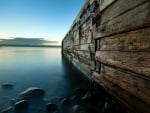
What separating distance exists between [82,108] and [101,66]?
1208 millimetres

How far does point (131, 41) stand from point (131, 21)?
272mm

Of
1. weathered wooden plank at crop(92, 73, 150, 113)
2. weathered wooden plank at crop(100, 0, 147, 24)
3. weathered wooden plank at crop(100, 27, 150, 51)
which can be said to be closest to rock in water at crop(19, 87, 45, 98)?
weathered wooden plank at crop(92, 73, 150, 113)

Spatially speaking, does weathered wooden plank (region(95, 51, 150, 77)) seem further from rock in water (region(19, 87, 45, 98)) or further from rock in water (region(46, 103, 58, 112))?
rock in water (region(19, 87, 45, 98))

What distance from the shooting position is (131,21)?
1.78 meters

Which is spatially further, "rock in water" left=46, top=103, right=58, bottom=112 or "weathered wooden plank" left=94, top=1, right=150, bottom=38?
"rock in water" left=46, top=103, right=58, bottom=112

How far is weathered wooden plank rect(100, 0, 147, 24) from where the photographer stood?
176 centimetres

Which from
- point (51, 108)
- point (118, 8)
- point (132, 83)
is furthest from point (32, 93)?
point (118, 8)

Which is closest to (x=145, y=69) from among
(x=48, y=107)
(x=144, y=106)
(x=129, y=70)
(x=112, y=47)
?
(x=129, y=70)

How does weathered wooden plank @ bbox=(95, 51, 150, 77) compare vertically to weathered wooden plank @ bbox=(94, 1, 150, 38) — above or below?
below

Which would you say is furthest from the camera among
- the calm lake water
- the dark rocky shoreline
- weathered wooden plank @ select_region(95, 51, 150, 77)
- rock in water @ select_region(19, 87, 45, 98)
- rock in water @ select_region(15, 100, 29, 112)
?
the calm lake water

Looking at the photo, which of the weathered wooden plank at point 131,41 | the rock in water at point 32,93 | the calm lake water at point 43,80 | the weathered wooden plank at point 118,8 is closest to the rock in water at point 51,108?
the calm lake water at point 43,80

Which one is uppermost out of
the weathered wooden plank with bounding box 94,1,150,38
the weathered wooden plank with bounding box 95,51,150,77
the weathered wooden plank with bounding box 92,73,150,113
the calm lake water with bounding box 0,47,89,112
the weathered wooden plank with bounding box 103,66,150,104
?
the weathered wooden plank with bounding box 94,1,150,38

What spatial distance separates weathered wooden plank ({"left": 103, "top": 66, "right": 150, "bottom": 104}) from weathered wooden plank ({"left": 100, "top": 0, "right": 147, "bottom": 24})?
3.04ft

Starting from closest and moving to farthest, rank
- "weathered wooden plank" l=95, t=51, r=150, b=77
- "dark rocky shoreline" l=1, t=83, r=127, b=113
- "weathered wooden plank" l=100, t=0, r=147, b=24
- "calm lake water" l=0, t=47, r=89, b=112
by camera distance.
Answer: "weathered wooden plank" l=95, t=51, r=150, b=77 < "weathered wooden plank" l=100, t=0, r=147, b=24 < "dark rocky shoreline" l=1, t=83, r=127, b=113 < "calm lake water" l=0, t=47, r=89, b=112
